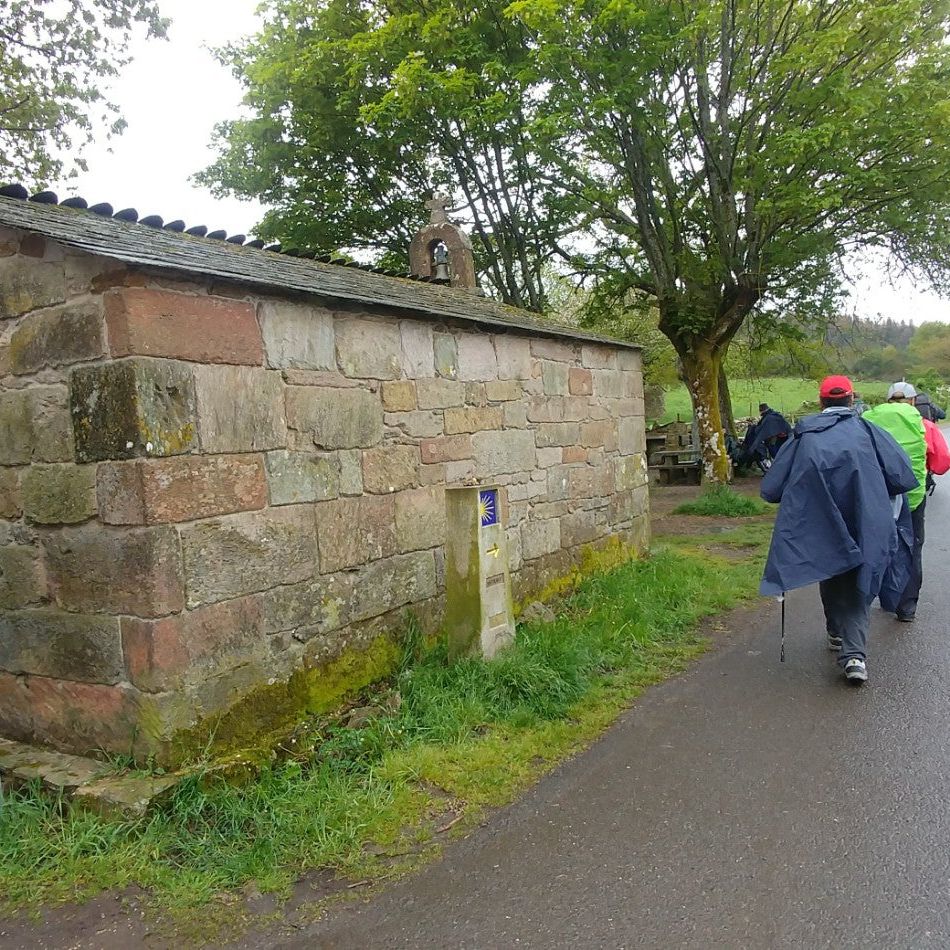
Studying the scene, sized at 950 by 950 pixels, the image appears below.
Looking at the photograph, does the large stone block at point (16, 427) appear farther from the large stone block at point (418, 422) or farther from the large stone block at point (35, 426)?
the large stone block at point (418, 422)

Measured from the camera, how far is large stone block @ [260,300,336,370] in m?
4.09

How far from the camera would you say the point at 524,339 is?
6.47 m

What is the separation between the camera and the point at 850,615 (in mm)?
4840

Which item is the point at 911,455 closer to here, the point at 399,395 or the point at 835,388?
the point at 835,388

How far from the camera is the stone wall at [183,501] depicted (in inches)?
135

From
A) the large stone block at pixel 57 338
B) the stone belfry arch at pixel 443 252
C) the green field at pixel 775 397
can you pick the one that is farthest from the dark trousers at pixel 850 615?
the green field at pixel 775 397

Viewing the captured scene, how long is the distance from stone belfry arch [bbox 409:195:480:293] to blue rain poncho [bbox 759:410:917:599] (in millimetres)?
4414

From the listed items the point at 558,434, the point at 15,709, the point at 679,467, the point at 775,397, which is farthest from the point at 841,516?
the point at 775,397

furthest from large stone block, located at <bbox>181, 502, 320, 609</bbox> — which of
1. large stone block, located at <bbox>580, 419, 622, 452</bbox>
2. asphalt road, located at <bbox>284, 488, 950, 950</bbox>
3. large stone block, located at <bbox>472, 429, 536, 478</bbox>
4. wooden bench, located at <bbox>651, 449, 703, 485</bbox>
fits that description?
wooden bench, located at <bbox>651, 449, 703, 485</bbox>

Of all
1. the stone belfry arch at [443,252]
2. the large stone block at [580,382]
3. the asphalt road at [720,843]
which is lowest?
the asphalt road at [720,843]

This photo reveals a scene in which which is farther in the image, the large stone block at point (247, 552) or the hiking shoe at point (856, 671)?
the hiking shoe at point (856, 671)

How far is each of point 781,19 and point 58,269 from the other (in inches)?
467

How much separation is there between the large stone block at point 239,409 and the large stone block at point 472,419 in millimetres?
1627

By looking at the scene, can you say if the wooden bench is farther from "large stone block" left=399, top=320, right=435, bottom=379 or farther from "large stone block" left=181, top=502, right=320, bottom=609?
"large stone block" left=181, top=502, right=320, bottom=609
